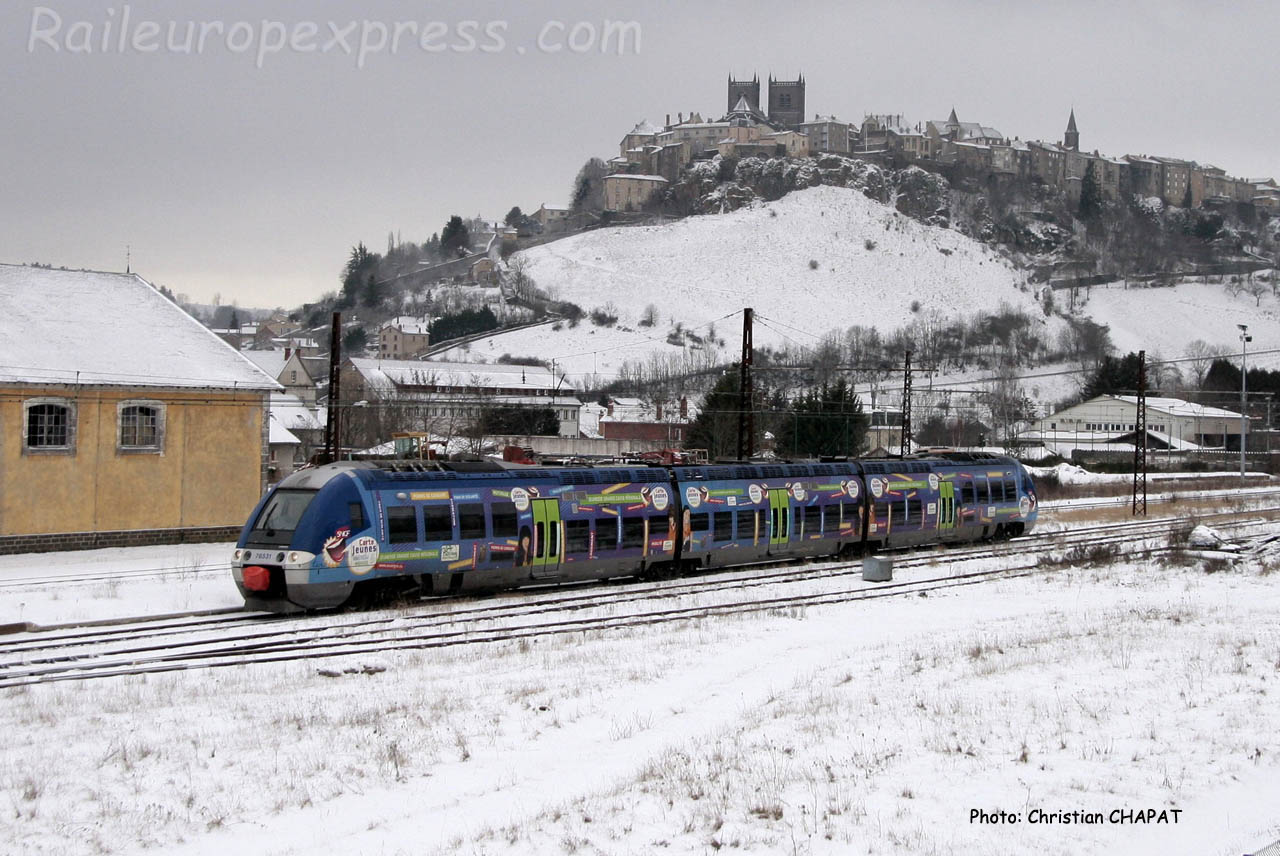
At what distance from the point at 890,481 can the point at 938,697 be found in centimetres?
2186

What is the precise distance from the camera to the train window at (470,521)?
24.8m

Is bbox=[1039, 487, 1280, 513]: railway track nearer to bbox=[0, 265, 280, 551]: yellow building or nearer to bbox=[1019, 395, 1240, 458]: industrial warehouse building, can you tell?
bbox=[1019, 395, 1240, 458]: industrial warehouse building

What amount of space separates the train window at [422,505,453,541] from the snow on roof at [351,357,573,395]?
9099 centimetres

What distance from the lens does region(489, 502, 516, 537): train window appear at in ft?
83.5

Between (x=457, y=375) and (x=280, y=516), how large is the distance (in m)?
103

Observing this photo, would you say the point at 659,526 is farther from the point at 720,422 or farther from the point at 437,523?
the point at 720,422

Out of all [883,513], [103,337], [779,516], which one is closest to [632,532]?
[779,516]

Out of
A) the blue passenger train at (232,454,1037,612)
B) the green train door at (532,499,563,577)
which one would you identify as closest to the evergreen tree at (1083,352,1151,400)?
the blue passenger train at (232,454,1037,612)

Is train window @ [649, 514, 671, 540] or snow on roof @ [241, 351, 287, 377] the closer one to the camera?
train window @ [649, 514, 671, 540]

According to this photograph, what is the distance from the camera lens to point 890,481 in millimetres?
36156

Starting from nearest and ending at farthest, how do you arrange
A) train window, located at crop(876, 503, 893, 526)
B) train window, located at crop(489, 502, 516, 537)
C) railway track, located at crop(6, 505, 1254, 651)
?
railway track, located at crop(6, 505, 1254, 651)
train window, located at crop(489, 502, 516, 537)
train window, located at crop(876, 503, 893, 526)

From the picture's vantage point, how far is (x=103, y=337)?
39469 mm

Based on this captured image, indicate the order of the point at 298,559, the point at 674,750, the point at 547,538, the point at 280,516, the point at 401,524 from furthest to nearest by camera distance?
the point at 547,538 → the point at 401,524 → the point at 280,516 → the point at 298,559 → the point at 674,750

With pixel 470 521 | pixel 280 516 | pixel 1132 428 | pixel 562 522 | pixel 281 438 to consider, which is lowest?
pixel 562 522
